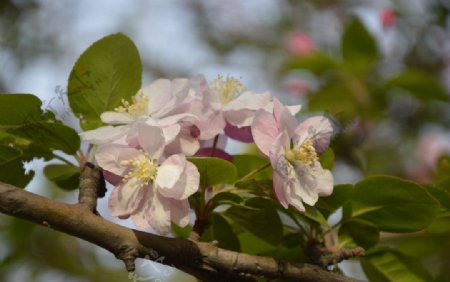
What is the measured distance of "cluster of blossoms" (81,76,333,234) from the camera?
0.83m

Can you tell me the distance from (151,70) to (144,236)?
210 cm

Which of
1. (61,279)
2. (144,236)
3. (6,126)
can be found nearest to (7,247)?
(61,279)

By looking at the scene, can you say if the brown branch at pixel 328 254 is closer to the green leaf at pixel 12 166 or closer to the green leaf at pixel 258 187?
the green leaf at pixel 258 187

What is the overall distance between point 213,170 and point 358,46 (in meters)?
1.31

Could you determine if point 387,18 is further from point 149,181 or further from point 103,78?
point 149,181

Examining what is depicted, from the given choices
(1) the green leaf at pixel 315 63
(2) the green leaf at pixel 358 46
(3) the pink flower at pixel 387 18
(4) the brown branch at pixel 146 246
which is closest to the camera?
(4) the brown branch at pixel 146 246

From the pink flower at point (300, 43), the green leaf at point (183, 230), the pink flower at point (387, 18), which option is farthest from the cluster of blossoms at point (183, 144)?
the pink flower at point (300, 43)

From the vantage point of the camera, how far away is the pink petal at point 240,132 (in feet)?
3.11

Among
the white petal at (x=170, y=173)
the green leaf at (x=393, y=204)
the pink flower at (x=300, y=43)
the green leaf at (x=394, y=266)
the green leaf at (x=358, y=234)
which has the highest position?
the white petal at (x=170, y=173)

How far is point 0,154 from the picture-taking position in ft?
3.07

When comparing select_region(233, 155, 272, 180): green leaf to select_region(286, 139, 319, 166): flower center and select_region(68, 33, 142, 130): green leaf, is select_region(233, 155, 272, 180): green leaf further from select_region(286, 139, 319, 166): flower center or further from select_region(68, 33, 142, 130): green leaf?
select_region(68, 33, 142, 130): green leaf

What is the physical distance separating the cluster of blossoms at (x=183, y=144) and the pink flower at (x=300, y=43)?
5.93ft

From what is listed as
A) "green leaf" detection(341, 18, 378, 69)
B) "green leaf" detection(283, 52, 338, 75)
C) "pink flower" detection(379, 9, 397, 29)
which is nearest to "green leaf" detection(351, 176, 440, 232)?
"green leaf" detection(341, 18, 378, 69)

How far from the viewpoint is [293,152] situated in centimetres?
89
